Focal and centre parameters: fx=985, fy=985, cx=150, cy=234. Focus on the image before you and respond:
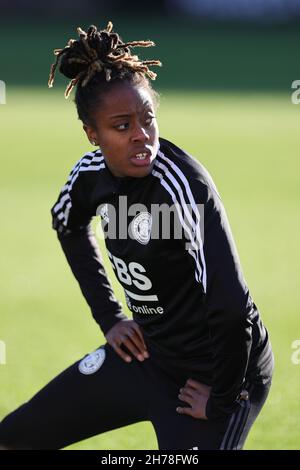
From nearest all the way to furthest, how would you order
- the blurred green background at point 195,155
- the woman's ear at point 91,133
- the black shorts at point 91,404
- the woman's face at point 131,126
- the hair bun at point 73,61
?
the woman's face at point 131,126, the hair bun at point 73,61, the woman's ear at point 91,133, the black shorts at point 91,404, the blurred green background at point 195,155

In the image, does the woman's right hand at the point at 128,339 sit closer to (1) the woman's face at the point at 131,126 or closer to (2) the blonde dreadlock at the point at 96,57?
(1) the woman's face at the point at 131,126

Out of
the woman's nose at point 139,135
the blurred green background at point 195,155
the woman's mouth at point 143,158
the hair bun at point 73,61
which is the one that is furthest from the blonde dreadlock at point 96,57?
the blurred green background at point 195,155

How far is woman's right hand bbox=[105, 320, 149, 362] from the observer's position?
15.7ft

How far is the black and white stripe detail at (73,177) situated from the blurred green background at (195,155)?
1509 mm

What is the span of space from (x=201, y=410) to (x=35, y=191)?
29.4 ft

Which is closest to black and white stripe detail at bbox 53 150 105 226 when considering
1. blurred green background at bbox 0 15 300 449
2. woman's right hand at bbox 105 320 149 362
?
woman's right hand at bbox 105 320 149 362

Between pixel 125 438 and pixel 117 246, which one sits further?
pixel 125 438

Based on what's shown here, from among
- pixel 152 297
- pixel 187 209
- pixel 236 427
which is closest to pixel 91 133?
pixel 187 209

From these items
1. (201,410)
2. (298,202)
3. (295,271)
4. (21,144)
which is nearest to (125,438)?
(201,410)

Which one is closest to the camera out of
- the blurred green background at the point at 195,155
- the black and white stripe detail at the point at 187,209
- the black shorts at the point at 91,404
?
the black and white stripe detail at the point at 187,209

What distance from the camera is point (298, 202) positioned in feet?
40.6

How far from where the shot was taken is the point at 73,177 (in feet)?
16.1

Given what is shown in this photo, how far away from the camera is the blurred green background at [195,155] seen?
7070mm
